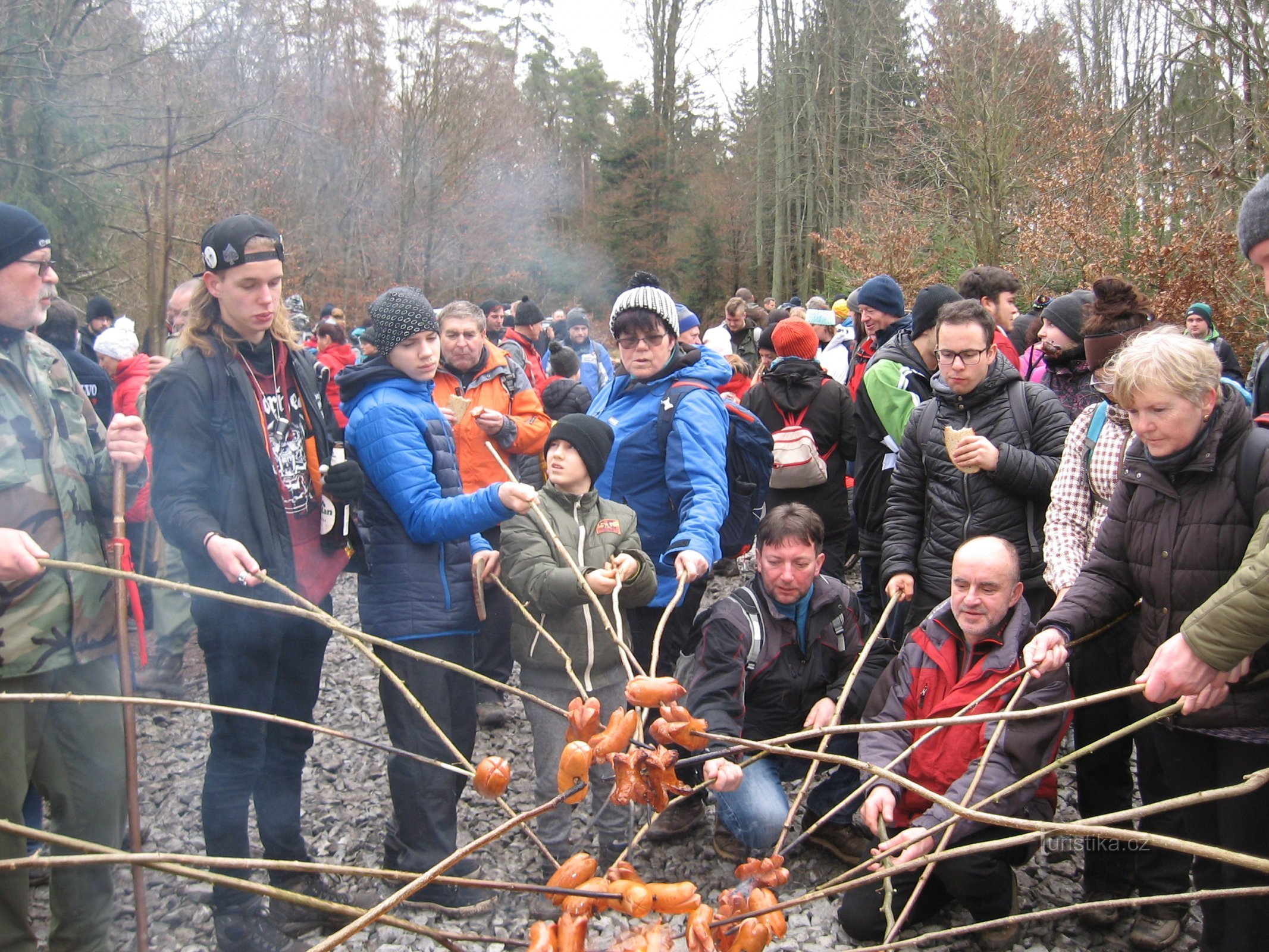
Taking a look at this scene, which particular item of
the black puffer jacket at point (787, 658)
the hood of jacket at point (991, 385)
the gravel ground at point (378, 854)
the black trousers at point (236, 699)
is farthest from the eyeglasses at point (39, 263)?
the hood of jacket at point (991, 385)

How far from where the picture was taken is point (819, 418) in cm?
547

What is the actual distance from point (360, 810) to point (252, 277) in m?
2.43

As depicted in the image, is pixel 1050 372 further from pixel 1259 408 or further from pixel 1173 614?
pixel 1173 614

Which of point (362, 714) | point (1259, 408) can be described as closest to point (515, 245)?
point (362, 714)

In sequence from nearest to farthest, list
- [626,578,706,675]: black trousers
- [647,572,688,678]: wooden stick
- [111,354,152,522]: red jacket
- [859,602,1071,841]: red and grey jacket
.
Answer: [647,572,688,678]: wooden stick → [859,602,1071,841]: red and grey jacket → [626,578,706,675]: black trousers → [111,354,152,522]: red jacket

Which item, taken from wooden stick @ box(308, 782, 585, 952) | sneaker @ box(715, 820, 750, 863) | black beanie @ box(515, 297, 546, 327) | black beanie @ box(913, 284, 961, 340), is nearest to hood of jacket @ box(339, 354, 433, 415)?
wooden stick @ box(308, 782, 585, 952)

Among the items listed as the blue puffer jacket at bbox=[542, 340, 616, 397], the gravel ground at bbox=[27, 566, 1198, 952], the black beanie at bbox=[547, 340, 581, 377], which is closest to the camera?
the gravel ground at bbox=[27, 566, 1198, 952]

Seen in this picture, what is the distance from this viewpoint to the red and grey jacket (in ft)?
9.71

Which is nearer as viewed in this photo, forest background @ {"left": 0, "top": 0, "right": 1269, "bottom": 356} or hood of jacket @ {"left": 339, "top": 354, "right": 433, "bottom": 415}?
hood of jacket @ {"left": 339, "top": 354, "right": 433, "bottom": 415}

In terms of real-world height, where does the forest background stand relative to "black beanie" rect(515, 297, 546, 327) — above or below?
above

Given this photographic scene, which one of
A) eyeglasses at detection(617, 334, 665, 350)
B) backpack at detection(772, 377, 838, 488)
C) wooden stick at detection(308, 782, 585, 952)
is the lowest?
wooden stick at detection(308, 782, 585, 952)

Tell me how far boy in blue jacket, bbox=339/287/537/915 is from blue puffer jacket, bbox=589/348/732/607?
670 mm

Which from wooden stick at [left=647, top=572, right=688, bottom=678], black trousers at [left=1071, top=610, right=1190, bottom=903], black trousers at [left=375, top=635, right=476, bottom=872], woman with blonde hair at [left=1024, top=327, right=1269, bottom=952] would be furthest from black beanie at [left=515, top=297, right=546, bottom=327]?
woman with blonde hair at [left=1024, top=327, right=1269, bottom=952]

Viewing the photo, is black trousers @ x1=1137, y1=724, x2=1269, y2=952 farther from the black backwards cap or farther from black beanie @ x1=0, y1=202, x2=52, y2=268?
black beanie @ x1=0, y1=202, x2=52, y2=268
